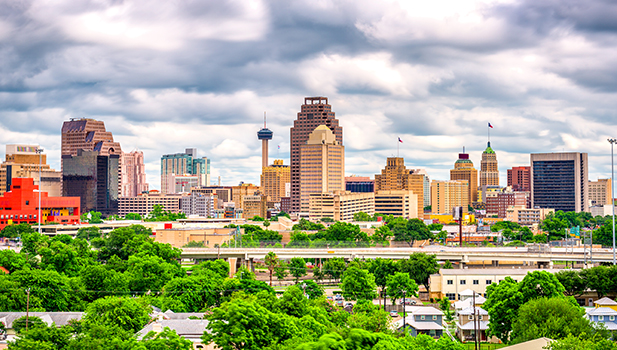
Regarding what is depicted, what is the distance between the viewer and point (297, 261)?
411 feet

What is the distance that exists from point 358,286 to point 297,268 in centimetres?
2939

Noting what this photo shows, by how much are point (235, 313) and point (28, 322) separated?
81.9 ft

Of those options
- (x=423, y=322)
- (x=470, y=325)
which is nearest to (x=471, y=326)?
(x=470, y=325)

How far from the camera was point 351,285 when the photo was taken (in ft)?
312

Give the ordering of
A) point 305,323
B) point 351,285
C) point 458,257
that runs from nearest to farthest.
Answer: point 305,323 < point 351,285 < point 458,257

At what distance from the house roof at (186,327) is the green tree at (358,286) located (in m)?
31.3

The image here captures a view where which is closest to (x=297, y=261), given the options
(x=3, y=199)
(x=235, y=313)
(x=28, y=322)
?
(x=28, y=322)

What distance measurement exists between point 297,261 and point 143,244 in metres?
27.5

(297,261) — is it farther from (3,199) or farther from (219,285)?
(3,199)

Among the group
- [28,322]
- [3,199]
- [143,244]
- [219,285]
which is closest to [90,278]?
[219,285]

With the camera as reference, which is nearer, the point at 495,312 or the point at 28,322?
the point at 28,322

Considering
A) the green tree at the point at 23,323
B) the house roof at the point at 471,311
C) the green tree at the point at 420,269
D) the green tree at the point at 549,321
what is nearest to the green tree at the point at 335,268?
the green tree at the point at 420,269

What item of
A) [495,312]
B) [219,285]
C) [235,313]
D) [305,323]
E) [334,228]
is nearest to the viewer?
[235,313]

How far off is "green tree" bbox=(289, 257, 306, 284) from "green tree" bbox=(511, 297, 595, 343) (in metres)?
57.1
